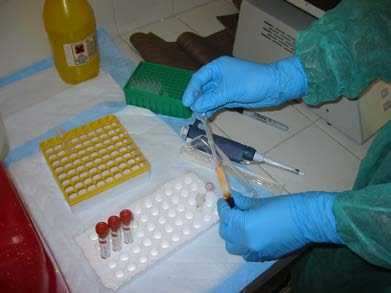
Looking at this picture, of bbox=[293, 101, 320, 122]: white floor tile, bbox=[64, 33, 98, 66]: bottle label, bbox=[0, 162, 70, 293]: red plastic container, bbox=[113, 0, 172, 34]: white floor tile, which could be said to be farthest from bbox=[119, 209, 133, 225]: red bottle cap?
bbox=[113, 0, 172, 34]: white floor tile

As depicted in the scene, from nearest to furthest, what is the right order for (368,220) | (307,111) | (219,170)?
1. (368,220)
2. (219,170)
3. (307,111)

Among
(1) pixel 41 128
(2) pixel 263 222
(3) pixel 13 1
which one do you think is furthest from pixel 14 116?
(2) pixel 263 222

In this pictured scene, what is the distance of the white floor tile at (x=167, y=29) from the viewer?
1.08 metres

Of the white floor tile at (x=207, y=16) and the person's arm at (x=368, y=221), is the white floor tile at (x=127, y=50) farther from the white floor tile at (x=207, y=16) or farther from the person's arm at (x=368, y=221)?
the person's arm at (x=368, y=221)

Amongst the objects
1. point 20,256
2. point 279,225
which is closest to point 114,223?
point 20,256

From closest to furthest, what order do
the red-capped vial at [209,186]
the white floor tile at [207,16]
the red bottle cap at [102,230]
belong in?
the red bottle cap at [102,230] < the red-capped vial at [209,186] < the white floor tile at [207,16]

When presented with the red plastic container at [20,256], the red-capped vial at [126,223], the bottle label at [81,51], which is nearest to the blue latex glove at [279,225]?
the red-capped vial at [126,223]

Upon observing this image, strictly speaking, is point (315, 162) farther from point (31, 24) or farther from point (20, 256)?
point (31, 24)

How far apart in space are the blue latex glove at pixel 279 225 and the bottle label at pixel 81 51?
0.46 meters

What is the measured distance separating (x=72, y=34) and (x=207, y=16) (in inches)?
19.1

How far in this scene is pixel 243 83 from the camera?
739mm

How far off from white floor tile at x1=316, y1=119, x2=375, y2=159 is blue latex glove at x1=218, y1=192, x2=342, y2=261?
1.05 feet

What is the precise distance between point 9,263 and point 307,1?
0.72 metres

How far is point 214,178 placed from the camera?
2.53 feet
